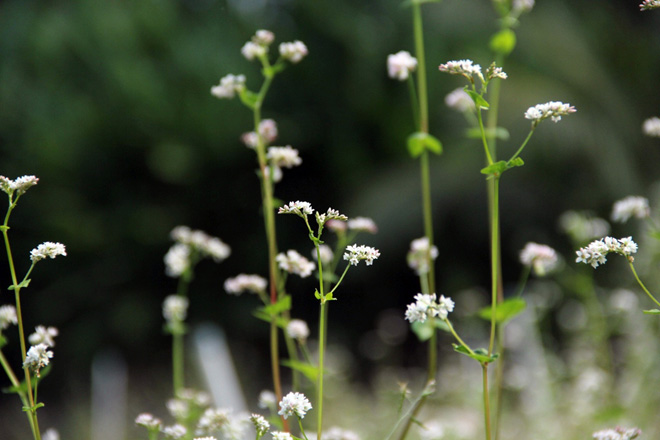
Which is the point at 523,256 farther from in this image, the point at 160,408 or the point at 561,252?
the point at 561,252

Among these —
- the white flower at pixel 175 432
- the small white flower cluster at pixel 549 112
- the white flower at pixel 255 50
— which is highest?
the white flower at pixel 255 50

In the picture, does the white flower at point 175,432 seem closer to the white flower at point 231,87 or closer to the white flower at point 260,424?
the white flower at point 260,424

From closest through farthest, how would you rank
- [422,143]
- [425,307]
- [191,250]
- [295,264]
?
[425,307]
[295,264]
[422,143]
[191,250]

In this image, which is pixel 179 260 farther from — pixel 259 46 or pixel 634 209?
pixel 634 209

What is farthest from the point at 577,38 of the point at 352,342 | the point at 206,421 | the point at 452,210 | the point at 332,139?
the point at 206,421

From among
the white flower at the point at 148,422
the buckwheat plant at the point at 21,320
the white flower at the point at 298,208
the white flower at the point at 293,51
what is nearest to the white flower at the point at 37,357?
the buckwheat plant at the point at 21,320

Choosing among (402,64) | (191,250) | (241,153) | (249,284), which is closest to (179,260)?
(191,250)
